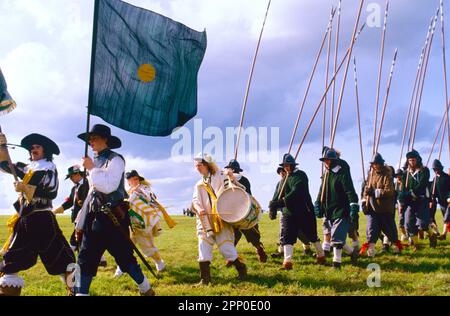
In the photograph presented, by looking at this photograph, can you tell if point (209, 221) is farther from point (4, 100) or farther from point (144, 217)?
point (4, 100)

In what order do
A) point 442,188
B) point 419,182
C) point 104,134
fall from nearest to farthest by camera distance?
point 104,134 → point 419,182 → point 442,188

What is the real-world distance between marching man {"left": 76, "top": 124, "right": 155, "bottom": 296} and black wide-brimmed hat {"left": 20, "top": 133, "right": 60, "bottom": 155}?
0.82 metres

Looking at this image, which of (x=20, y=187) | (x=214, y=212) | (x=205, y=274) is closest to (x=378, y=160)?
(x=214, y=212)

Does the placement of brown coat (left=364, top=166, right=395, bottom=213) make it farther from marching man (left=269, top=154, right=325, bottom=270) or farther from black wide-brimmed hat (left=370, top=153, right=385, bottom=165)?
marching man (left=269, top=154, right=325, bottom=270)

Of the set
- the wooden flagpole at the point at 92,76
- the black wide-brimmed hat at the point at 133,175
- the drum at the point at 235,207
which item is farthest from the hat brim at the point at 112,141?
the black wide-brimmed hat at the point at 133,175

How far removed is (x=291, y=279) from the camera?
812 cm

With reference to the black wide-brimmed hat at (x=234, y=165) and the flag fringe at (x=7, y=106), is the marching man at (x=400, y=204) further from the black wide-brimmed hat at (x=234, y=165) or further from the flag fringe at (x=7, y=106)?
the flag fringe at (x=7, y=106)

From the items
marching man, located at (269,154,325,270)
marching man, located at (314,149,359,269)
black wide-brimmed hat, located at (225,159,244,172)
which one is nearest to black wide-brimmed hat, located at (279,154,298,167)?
marching man, located at (269,154,325,270)

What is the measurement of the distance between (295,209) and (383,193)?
222cm

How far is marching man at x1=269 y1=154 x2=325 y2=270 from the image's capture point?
948cm

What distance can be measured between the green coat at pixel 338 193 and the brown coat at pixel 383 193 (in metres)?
1.59
